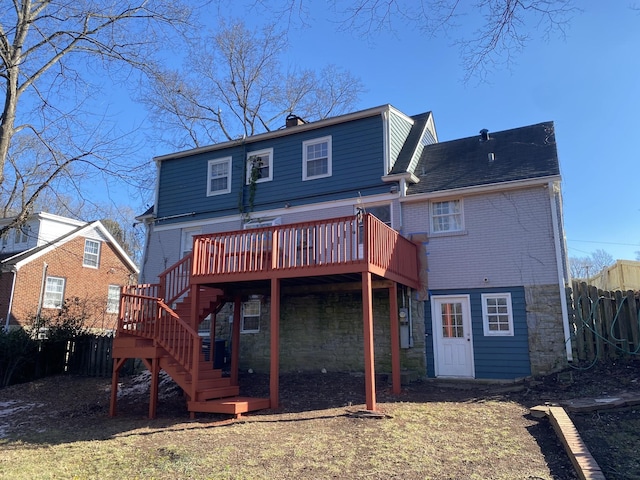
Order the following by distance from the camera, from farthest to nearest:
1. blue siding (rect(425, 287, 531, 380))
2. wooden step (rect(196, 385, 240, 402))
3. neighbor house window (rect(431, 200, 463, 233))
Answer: neighbor house window (rect(431, 200, 463, 233)), blue siding (rect(425, 287, 531, 380)), wooden step (rect(196, 385, 240, 402))

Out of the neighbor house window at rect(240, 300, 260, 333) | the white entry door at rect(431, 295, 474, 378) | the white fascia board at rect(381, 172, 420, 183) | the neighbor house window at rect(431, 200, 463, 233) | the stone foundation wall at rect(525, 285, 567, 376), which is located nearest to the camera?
the stone foundation wall at rect(525, 285, 567, 376)

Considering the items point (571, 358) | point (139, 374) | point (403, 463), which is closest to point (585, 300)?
point (571, 358)

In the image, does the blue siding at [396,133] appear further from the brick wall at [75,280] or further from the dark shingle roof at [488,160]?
the brick wall at [75,280]

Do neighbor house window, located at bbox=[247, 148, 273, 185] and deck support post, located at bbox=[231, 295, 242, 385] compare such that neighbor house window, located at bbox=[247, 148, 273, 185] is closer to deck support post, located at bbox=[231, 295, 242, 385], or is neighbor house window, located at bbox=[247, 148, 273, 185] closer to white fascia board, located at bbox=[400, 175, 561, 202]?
deck support post, located at bbox=[231, 295, 242, 385]

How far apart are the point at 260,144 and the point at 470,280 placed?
7698 mm

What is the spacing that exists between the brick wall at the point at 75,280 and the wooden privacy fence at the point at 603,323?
1727 cm

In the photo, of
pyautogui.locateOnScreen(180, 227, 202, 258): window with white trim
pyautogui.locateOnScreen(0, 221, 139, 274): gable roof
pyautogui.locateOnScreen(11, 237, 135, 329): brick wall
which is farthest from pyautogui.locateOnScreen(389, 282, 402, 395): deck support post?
pyautogui.locateOnScreen(11, 237, 135, 329): brick wall

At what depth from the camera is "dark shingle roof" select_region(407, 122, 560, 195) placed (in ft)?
40.4

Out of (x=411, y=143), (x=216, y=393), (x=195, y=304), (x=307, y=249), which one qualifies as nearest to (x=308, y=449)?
(x=216, y=393)

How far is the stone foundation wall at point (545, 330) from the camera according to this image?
1084 cm

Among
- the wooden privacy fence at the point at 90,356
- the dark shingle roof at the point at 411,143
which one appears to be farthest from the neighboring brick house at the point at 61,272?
the dark shingle roof at the point at 411,143

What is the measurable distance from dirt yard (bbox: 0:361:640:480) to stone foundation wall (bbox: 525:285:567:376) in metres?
0.52

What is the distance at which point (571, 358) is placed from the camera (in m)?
10.7

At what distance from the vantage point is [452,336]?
12023 mm
